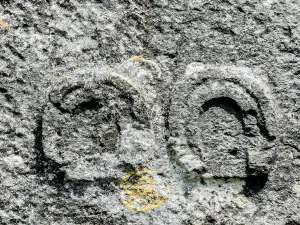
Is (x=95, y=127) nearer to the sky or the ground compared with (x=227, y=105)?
nearer to the ground

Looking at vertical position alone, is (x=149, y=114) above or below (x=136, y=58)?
below

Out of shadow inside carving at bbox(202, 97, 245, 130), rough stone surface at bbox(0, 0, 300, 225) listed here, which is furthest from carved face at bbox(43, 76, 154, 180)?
shadow inside carving at bbox(202, 97, 245, 130)

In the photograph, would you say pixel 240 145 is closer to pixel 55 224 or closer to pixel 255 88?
pixel 255 88

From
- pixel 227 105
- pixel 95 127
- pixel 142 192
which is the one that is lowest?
pixel 142 192

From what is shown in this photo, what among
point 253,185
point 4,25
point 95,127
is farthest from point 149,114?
point 4,25

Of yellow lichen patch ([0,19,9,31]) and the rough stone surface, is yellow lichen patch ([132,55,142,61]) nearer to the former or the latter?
the rough stone surface

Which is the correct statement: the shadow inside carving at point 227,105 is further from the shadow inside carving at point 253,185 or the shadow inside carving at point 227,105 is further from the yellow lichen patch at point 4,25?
the yellow lichen patch at point 4,25

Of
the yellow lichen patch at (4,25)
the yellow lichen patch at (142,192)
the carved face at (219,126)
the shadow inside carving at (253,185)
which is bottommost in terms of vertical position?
the yellow lichen patch at (142,192)

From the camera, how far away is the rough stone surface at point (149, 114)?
1.10m

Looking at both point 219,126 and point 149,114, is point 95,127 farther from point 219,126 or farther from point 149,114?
point 219,126

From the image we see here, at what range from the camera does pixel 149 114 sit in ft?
3.66

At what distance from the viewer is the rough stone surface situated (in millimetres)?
1096

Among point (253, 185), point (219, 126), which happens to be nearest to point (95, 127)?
point (219, 126)

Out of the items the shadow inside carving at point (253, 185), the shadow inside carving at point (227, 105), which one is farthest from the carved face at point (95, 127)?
the shadow inside carving at point (253, 185)
